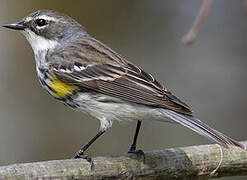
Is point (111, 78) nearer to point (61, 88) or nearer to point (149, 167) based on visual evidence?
point (61, 88)

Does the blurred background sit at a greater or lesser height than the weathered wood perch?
greater

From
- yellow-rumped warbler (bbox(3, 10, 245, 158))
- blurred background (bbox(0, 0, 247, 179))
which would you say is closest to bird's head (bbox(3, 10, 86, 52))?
yellow-rumped warbler (bbox(3, 10, 245, 158))

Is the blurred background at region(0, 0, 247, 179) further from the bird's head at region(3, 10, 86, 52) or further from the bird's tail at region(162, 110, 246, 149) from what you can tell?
the bird's tail at region(162, 110, 246, 149)

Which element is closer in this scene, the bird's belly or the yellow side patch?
the bird's belly

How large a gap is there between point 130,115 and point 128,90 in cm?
28

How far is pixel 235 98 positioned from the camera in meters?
11.1

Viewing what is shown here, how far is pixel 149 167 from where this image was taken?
18.6 feet

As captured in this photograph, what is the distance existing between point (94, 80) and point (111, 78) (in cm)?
18

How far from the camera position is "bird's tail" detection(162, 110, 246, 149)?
16.9 ft

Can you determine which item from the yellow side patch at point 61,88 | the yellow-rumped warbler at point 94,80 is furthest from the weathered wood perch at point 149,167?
the yellow side patch at point 61,88

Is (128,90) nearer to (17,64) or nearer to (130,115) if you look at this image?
(130,115)

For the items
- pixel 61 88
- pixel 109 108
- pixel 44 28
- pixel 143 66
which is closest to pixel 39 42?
pixel 44 28

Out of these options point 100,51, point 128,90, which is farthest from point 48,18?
point 128,90

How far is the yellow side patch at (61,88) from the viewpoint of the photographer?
619cm
